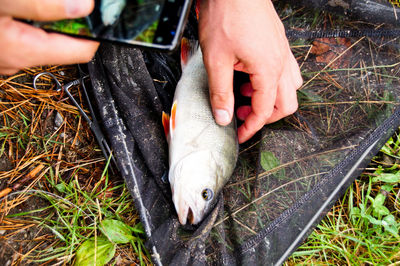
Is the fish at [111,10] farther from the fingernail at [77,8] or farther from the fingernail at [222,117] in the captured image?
the fingernail at [222,117]

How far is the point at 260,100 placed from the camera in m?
2.05

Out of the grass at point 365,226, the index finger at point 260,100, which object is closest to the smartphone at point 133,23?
the index finger at point 260,100

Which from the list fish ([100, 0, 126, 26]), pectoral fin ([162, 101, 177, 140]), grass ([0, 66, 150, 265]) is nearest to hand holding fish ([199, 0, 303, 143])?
pectoral fin ([162, 101, 177, 140])

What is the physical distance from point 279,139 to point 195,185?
746mm

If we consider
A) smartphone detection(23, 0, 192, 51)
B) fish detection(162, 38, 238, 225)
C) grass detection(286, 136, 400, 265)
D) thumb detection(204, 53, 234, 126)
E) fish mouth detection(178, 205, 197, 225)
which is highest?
smartphone detection(23, 0, 192, 51)

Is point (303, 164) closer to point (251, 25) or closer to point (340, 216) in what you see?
point (340, 216)

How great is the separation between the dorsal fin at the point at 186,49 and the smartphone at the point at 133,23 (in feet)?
3.98

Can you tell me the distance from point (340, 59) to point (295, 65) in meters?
0.53

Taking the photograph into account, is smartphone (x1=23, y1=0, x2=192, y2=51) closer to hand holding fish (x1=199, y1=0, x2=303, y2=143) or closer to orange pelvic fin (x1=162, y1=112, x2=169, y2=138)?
hand holding fish (x1=199, y1=0, x2=303, y2=143)

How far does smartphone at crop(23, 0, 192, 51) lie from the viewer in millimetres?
1220

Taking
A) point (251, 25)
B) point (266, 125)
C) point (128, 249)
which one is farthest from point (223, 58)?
point (128, 249)

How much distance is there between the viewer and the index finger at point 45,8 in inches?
40.7

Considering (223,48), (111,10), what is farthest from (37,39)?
(223,48)

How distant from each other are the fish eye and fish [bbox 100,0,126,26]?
1361 millimetres
